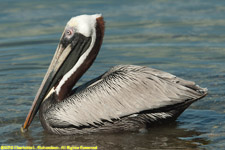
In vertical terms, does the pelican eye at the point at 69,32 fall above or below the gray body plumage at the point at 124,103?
above

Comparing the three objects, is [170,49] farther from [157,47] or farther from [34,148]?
[34,148]

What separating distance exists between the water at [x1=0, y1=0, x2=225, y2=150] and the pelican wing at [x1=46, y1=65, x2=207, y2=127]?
0.32m

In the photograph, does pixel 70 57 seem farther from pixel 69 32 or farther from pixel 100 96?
pixel 100 96

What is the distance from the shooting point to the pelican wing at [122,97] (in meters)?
6.52

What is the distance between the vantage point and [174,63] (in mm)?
9906

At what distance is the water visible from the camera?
6.68 metres

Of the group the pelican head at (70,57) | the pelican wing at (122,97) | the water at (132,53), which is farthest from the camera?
the pelican head at (70,57)

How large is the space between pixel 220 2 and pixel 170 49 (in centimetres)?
360

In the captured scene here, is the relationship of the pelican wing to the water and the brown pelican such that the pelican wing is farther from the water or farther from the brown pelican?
the water

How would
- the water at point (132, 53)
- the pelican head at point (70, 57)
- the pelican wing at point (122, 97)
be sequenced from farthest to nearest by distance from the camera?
the pelican head at point (70, 57) → the water at point (132, 53) → the pelican wing at point (122, 97)

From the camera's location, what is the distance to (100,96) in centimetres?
670

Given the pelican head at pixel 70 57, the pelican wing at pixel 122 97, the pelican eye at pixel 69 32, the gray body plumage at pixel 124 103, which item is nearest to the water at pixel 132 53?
the gray body plumage at pixel 124 103

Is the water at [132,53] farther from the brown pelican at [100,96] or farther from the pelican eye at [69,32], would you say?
the pelican eye at [69,32]

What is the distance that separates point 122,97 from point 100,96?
312mm
